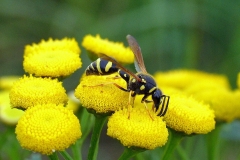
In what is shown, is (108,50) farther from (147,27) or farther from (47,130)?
(147,27)

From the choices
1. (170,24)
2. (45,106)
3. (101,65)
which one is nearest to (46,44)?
(101,65)

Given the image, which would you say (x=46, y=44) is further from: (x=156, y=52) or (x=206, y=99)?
(x=156, y=52)

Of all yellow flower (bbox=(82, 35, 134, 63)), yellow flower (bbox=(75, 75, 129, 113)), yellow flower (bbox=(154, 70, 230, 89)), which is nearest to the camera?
yellow flower (bbox=(75, 75, 129, 113))

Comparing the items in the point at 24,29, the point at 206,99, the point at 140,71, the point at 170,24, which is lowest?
the point at 24,29

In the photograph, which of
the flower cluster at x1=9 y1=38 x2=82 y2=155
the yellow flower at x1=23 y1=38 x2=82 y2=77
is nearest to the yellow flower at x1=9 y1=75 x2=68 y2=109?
the flower cluster at x1=9 y1=38 x2=82 y2=155

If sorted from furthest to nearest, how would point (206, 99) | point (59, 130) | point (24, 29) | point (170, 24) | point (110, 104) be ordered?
point (24, 29), point (170, 24), point (206, 99), point (110, 104), point (59, 130)

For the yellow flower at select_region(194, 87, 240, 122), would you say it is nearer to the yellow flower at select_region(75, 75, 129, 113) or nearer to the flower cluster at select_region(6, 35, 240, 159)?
the flower cluster at select_region(6, 35, 240, 159)
